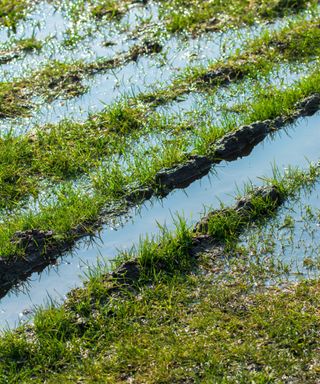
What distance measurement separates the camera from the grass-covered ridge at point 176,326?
498cm

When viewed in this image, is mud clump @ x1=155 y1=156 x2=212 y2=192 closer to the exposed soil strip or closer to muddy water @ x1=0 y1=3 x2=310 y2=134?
the exposed soil strip

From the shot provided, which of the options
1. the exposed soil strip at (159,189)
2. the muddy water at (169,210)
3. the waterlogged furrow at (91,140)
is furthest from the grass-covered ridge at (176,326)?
the waterlogged furrow at (91,140)

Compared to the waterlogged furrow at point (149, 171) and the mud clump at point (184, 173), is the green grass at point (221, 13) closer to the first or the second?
the waterlogged furrow at point (149, 171)

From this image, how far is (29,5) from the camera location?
9.98 meters

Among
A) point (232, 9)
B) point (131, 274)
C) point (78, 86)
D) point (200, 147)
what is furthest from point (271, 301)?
point (232, 9)

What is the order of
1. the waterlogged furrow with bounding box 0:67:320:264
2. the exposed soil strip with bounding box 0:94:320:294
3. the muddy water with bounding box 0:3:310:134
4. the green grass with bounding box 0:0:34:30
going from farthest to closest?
the green grass with bounding box 0:0:34:30 < the muddy water with bounding box 0:3:310:134 < the waterlogged furrow with bounding box 0:67:320:264 < the exposed soil strip with bounding box 0:94:320:294

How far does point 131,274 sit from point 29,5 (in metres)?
4.96

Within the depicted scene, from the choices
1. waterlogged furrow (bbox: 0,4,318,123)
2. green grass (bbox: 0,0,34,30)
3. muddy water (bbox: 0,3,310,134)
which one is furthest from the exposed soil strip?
green grass (bbox: 0,0,34,30)

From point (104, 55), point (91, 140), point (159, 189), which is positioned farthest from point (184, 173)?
point (104, 55)

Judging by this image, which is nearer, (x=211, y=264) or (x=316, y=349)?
(x=316, y=349)

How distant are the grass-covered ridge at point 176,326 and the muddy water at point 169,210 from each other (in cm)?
Result: 22

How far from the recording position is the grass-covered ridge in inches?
196

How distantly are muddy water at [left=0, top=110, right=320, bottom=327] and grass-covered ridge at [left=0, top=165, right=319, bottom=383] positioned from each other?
22 cm

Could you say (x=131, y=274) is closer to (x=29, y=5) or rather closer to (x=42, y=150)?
(x=42, y=150)
